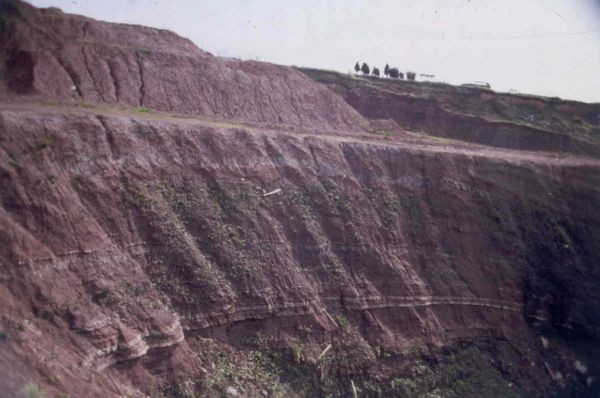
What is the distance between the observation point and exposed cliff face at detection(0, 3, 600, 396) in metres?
16.6

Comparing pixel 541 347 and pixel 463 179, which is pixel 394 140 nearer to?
pixel 463 179

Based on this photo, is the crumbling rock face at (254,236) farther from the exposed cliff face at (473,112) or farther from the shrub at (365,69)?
the shrub at (365,69)

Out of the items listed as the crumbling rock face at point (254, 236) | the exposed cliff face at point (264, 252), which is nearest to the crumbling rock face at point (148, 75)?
the exposed cliff face at point (264, 252)

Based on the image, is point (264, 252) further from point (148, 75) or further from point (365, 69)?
point (365, 69)

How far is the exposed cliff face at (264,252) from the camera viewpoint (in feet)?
54.6

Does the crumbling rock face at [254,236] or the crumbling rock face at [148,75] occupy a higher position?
the crumbling rock face at [148,75]

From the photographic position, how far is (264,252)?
71.3 feet

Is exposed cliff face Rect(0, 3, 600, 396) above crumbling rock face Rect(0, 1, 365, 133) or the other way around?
the other way around

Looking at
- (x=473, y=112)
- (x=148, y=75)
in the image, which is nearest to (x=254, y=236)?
(x=148, y=75)

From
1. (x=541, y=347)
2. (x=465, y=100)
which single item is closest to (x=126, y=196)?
(x=541, y=347)

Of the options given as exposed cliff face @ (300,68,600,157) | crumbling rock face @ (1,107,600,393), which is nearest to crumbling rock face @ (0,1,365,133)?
crumbling rock face @ (1,107,600,393)

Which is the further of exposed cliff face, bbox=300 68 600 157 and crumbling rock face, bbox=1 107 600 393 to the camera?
exposed cliff face, bbox=300 68 600 157

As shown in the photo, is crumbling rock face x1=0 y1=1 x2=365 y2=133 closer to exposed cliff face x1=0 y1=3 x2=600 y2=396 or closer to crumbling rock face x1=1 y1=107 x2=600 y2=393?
exposed cliff face x1=0 y1=3 x2=600 y2=396

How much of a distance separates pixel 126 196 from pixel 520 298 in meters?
15.9
